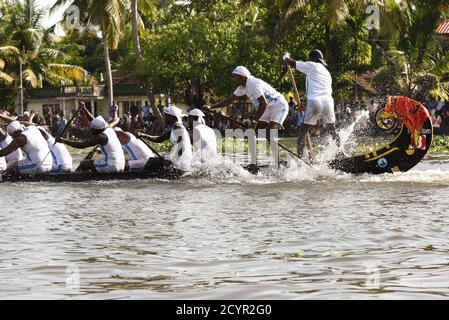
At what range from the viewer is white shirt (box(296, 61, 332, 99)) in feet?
51.4

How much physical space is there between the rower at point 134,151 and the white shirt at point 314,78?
2.90 meters

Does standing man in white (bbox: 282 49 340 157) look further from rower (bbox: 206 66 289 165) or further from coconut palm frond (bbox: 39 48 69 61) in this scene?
coconut palm frond (bbox: 39 48 69 61)

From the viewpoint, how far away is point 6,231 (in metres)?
10.5

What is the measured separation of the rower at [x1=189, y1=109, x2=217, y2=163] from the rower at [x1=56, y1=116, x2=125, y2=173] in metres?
1.27

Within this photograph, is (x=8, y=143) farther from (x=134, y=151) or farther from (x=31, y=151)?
(x=134, y=151)

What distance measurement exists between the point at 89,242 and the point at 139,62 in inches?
1292

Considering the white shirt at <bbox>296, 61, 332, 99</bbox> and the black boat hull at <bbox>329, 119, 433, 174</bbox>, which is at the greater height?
the white shirt at <bbox>296, 61, 332, 99</bbox>

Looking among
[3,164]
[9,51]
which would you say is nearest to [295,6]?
[3,164]

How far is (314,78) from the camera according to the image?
15.7 meters

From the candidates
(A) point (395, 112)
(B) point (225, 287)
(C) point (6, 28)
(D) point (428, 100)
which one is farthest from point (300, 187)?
(C) point (6, 28)

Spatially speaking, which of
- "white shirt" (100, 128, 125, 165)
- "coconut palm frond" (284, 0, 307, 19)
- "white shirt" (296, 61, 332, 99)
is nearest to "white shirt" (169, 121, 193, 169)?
"white shirt" (100, 128, 125, 165)

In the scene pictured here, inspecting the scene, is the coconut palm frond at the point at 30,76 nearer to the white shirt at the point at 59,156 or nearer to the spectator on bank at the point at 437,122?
the spectator on bank at the point at 437,122

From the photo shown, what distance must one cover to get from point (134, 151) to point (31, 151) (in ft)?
6.05

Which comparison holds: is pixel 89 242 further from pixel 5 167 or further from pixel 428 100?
pixel 428 100
